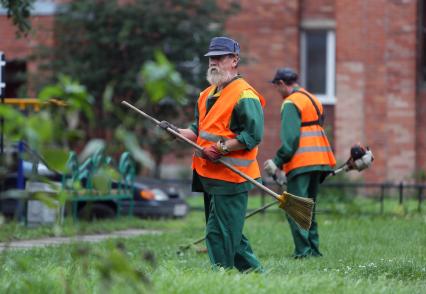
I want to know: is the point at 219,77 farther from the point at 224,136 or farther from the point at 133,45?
the point at 133,45

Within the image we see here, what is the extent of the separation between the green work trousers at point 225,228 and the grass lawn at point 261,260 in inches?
10.5

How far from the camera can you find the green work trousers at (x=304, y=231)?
1126 centimetres

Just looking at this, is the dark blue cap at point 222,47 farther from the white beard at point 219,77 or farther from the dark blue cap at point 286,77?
the dark blue cap at point 286,77

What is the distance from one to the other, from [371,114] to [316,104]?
44.0 ft

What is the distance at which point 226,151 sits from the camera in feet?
28.3

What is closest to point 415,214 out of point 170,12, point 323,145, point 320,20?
point 323,145

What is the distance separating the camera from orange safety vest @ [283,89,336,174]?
11.5 m

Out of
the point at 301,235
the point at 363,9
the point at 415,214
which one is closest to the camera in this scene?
the point at 301,235

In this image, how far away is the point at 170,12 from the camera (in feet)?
75.4

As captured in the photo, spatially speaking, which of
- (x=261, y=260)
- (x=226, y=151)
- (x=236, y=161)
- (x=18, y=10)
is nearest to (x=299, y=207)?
(x=236, y=161)

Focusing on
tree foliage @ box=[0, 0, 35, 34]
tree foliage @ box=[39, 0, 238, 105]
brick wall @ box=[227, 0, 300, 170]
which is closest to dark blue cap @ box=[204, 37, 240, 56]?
tree foliage @ box=[0, 0, 35, 34]

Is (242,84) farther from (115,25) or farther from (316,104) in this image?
(115,25)

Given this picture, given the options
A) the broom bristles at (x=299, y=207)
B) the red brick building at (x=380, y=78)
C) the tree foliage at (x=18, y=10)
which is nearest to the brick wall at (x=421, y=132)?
the red brick building at (x=380, y=78)

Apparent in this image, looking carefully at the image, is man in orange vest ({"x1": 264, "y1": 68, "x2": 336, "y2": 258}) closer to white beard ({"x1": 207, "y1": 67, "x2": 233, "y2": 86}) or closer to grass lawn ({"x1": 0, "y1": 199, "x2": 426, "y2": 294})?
grass lawn ({"x1": 0, "y1": 199, "x2": 426, "y2": 294})
